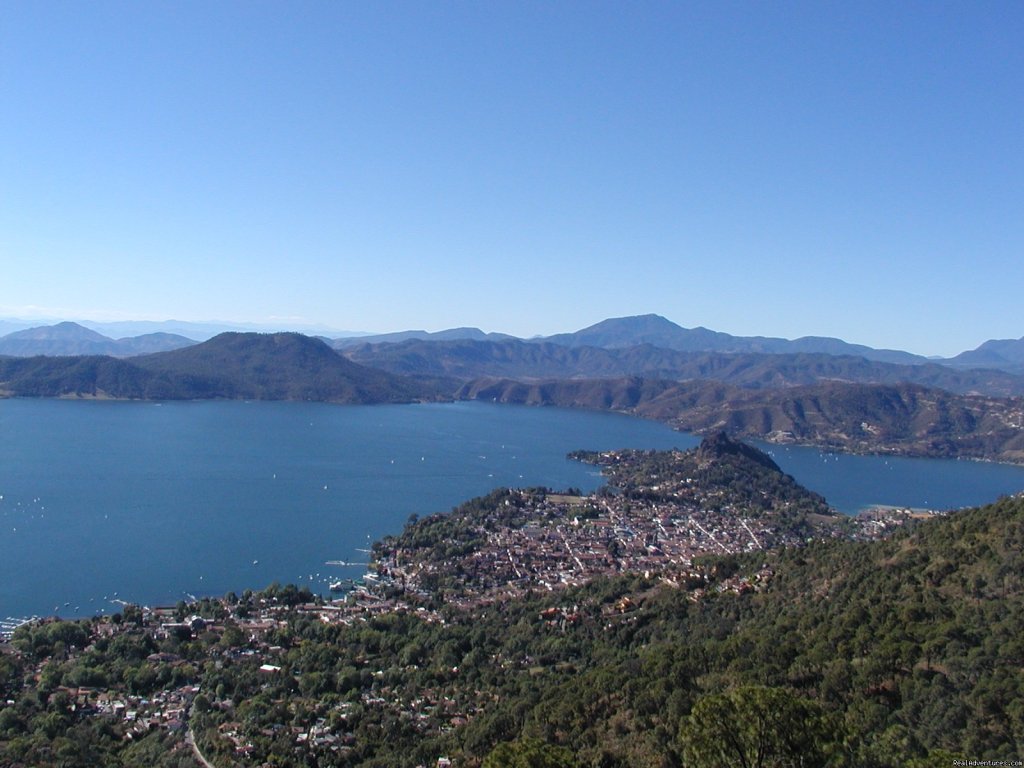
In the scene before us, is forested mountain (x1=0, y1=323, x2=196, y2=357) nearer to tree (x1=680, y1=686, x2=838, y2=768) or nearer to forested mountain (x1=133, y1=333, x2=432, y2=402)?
forested mountain (x1=133, y1=333, x2=432, y2=402)

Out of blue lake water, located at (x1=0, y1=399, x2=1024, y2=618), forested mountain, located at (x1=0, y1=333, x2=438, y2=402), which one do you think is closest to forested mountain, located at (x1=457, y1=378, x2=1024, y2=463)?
blue lake water, located at (x1=0, y1=399, x2=1024, y2=618)

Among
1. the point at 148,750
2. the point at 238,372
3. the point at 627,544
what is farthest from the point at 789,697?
the point at 238,372

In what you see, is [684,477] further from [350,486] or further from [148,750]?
[148,750]

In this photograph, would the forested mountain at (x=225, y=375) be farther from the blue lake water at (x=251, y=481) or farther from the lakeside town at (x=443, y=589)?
the lakeside town at (x=443, y=589)

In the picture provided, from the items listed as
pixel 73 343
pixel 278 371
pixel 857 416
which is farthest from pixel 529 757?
pixel 73 343

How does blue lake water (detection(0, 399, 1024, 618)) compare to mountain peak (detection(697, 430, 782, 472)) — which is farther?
mountain peak (detection(697, 430, 782, 472))

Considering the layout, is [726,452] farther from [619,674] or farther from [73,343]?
[73,343]
